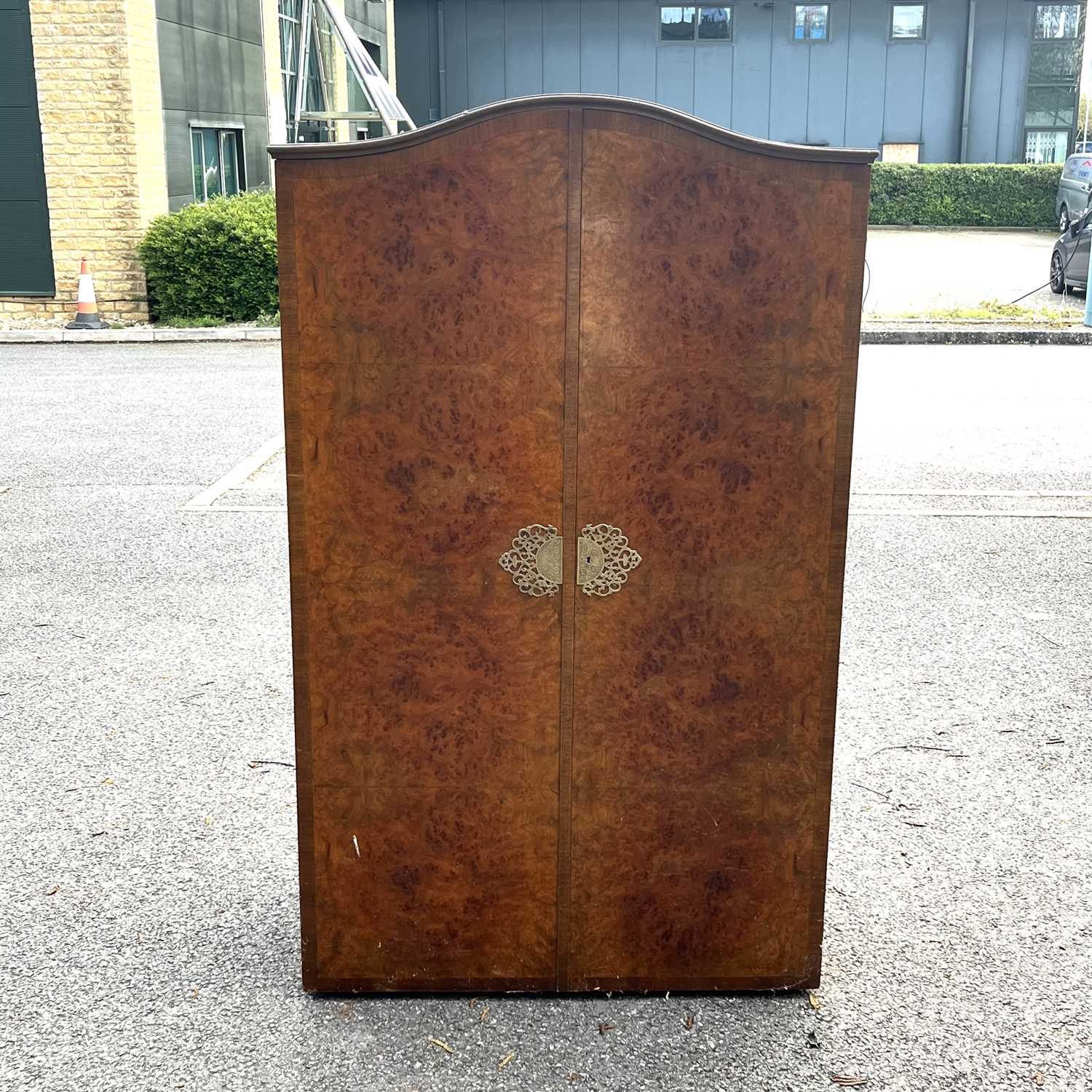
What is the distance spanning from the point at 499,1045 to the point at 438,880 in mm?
397

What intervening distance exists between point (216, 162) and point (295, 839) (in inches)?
659

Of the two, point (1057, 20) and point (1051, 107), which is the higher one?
point (1057, 20)

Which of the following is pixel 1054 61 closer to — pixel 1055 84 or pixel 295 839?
pixel 1055 84

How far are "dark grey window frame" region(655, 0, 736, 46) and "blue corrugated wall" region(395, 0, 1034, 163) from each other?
0.23 ft

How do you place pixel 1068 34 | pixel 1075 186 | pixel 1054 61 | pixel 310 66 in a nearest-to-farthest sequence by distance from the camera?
1. pixel 310 66
2. pixel 1075 186
3. pixel 1068 34
4. pixel 1054 61

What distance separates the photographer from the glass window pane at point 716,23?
33.3m

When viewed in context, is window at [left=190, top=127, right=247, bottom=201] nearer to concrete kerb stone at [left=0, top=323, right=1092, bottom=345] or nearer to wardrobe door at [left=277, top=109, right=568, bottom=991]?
concrete kerb stone at [left=0, top=323, right=1092, bottom=345]

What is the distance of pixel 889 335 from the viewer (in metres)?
15.9

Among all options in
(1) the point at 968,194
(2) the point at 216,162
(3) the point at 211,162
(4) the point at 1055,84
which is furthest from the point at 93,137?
(4) the point at 1055,84

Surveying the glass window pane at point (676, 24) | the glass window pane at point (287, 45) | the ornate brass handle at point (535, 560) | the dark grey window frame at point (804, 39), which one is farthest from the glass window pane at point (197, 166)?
the dark grey window frame at point (804, 39)

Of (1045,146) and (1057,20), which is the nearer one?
(1057,20)

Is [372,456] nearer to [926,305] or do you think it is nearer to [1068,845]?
[1068,845]

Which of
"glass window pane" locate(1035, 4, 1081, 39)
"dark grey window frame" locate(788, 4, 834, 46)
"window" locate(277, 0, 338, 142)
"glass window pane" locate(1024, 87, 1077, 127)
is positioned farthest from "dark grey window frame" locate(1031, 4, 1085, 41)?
"window" locate(277, 0, 338, 142)

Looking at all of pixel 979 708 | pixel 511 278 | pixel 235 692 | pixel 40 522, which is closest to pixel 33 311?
pixel 40 522
